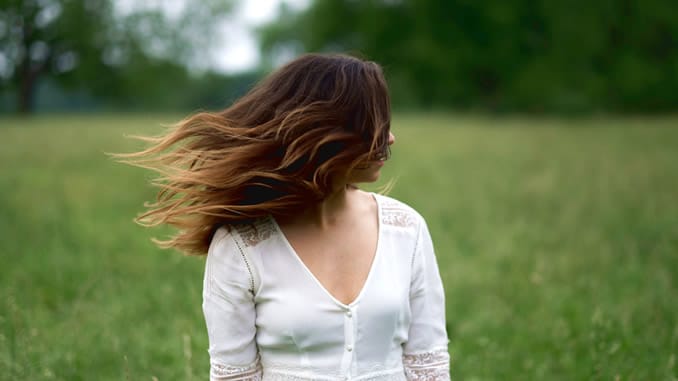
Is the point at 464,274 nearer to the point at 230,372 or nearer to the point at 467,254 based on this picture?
the point at 467,254

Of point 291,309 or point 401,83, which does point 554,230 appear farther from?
point 401,83

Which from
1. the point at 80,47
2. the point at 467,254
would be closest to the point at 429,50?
the point at 80,47

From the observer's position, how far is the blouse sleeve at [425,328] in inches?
76.5

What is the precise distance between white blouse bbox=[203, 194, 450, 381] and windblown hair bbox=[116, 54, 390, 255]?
10cm

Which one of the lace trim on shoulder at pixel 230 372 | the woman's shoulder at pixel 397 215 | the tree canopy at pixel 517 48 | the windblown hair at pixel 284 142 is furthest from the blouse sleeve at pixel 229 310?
the tree canopy at pixel 517 48

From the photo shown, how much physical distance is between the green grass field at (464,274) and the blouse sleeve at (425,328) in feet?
3.32

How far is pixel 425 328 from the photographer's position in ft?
6.41

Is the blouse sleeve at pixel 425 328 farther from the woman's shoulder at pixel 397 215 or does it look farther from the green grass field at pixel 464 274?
the green grass field at pixel 464 274

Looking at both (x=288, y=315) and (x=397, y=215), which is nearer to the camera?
(x=288, y=315)

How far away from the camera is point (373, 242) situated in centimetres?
189

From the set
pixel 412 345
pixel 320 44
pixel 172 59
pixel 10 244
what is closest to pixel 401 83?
pixel 320 44

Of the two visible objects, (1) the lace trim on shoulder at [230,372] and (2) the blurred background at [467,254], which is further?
(2) the blurred background at [467,254]

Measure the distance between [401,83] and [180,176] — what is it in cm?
3633

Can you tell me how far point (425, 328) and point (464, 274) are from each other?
3170 millimetres
